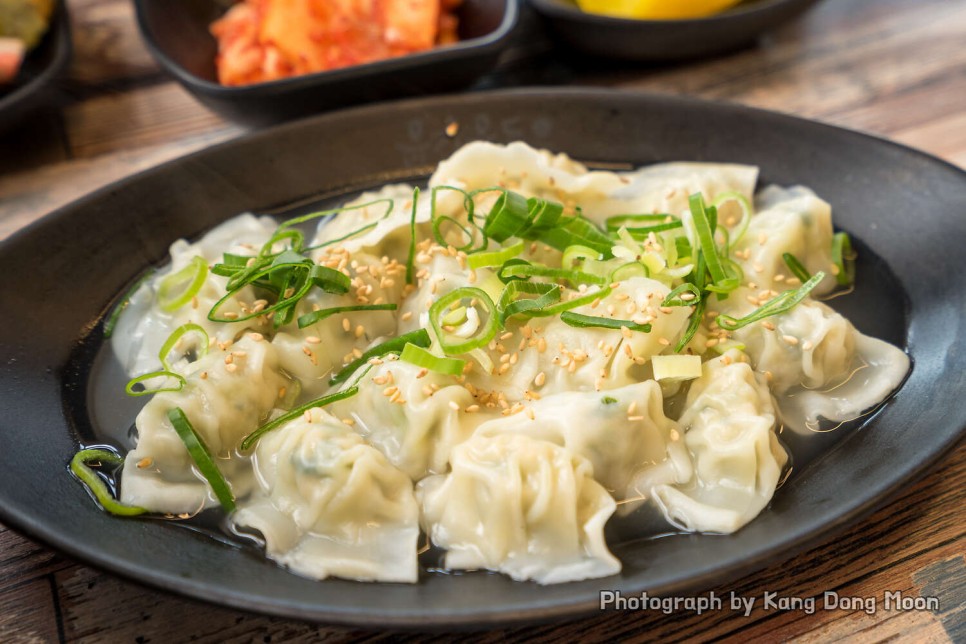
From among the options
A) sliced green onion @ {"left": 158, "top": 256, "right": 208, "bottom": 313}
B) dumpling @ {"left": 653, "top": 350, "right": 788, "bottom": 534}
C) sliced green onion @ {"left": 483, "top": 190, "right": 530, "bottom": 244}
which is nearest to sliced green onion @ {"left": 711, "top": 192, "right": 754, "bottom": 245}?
dumpling @ {"left": 653, "top": 350, "right": 788, "bottom": 534}

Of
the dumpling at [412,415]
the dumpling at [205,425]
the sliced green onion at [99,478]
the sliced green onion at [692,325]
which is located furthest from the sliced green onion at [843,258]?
the sliced green onion at [99,478]

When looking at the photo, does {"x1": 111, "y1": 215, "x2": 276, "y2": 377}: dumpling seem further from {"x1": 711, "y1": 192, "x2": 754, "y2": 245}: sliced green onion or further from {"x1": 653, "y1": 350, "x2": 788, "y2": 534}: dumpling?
{"x1": 711, "y1": 192, "x2": 754, "y2": 245}: sliced green onion

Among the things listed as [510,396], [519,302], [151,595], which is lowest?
[151,595]

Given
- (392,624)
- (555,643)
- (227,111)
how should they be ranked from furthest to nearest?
(227,111), (555,643), (392,624)

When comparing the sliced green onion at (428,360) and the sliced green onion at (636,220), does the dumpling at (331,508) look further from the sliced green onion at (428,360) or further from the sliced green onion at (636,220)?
the sliced green onion at (636,220)

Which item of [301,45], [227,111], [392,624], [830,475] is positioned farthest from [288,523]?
[301,45]

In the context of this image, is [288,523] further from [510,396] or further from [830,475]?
[830,475]

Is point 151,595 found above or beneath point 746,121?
beneath
